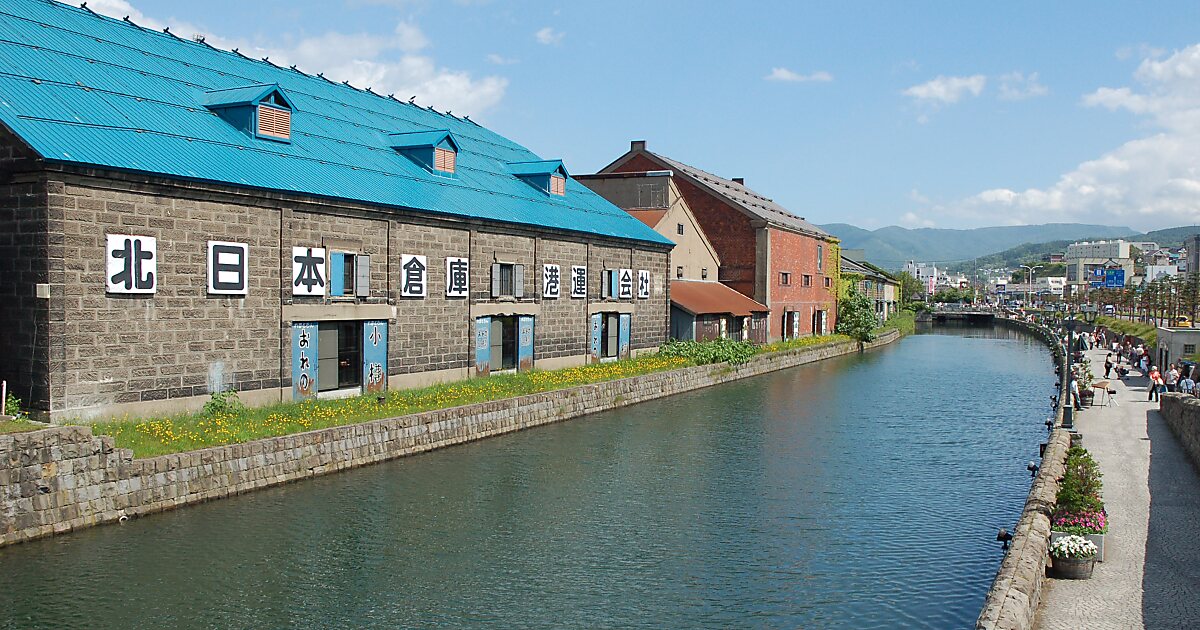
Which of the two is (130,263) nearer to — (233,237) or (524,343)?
(233,237)

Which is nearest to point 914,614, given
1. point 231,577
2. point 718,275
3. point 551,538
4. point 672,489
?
point 551,538

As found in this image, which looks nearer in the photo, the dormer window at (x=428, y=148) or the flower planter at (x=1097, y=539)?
the flower planter at (x=1097, y=539)

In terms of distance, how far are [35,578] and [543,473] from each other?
1190cm

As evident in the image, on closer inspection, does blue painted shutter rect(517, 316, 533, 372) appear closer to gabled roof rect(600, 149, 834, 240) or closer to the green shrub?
the green shrub

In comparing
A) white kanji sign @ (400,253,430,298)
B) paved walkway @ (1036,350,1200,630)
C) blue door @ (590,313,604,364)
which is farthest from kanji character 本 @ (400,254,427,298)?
paved walkway @ (1036,350,1200,630)

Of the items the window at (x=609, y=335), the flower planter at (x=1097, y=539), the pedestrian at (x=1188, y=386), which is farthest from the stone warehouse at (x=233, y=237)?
the pedestrian at (x=1188, y=386)

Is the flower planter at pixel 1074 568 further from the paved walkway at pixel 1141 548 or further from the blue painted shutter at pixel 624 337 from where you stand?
the blue painted shutter at pixel 624 337

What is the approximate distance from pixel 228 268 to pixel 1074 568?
20452mm

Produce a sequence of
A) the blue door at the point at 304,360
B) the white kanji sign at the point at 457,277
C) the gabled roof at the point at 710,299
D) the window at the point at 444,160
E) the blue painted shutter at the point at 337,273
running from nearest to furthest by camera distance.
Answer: the blue door at the point at 304,360 → the blue painted shutter at the point at 337,273 → the white kanji sign at the point at 457,277 → the window at the point at 444,160 → the gabled roof at the point at 710,299

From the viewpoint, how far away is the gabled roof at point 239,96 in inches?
1057

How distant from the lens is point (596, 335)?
43250 millimetres

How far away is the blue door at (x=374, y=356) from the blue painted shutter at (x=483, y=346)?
206 inches

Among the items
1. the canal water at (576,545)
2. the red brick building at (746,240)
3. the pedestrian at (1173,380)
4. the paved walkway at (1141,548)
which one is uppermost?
the red brick building at (746,240)

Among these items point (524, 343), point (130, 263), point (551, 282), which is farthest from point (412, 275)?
point (130, 263)
